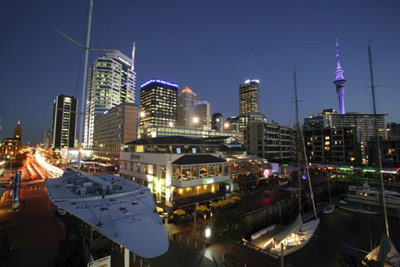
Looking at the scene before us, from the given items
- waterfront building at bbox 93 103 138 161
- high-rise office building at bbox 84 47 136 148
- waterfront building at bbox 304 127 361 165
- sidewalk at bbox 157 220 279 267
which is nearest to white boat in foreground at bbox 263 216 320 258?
sidewalk at bbox 157 220 279 267

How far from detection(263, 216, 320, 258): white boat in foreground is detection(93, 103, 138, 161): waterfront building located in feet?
333

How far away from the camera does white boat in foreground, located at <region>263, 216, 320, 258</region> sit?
20.3 m

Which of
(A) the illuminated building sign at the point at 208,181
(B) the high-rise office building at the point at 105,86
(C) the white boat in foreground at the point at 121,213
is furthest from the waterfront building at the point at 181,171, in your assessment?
(B) the high-rise office building at the point at 105,86

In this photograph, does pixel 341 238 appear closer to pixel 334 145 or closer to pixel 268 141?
pixel 268 141

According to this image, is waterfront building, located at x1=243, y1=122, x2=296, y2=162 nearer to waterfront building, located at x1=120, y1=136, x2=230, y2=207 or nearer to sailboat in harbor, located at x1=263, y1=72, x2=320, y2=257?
waterfront building, located at x1=120, y1=136, x2=230, y2=207

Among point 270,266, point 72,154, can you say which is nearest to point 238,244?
point 270,266

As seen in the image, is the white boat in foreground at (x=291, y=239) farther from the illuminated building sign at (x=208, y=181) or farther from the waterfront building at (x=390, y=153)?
the waterfront building at (x=390, y=153)

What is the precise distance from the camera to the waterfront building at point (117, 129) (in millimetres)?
109875

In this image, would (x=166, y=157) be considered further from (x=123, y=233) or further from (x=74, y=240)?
(x=123, y=233)

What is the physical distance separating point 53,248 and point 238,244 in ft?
56.6

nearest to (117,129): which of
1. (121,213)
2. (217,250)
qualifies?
(121,213)

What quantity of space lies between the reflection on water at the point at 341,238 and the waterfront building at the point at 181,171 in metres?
14.3

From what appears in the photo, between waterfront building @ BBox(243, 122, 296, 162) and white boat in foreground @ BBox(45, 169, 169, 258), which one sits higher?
waterfront building @ BBox(243, 122, 296, 162)

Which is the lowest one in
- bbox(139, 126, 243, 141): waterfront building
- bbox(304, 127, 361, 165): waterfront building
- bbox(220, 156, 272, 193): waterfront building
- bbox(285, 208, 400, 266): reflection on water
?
bbox(285, 208, 400, 266): reflection on water
